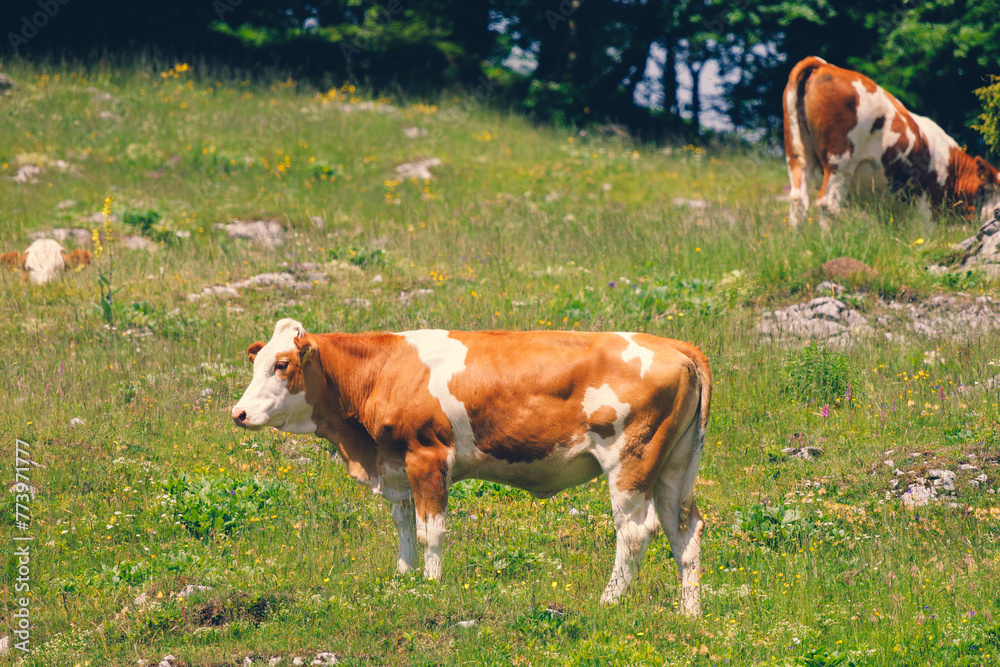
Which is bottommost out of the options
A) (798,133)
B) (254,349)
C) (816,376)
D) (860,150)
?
(816,376)

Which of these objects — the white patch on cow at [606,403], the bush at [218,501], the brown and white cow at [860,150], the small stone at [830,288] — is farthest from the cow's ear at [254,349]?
the brown and white cow at [860,150]

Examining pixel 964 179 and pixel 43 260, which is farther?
pixel 964 179

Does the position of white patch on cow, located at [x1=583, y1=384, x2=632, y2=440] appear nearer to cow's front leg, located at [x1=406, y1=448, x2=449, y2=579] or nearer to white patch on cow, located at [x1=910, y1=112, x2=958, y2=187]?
cow's front leg, located at [x1=406, y1=448, x2=449, y2=579]

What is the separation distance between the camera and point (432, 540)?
21.5 feet

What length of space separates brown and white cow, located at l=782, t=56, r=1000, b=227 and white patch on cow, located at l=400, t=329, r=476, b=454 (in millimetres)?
9455

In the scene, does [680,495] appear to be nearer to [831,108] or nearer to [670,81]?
[831,108]

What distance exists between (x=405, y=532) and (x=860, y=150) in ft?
36.7

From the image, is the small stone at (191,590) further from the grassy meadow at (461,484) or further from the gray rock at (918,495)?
the gray rock at (918,495)

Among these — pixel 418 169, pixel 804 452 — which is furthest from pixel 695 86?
pixel 804 452

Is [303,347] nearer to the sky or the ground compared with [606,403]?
nearer to the sky

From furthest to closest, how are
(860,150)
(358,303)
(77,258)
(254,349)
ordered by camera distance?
(860,150) → (77,258) → (358,303) → (254,349)

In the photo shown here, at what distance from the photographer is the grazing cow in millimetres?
13219

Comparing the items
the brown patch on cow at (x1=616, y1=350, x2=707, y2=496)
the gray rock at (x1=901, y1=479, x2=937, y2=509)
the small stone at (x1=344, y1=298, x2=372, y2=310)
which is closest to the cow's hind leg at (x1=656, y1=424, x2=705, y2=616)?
the brown patch on cow at (x1=616, y1=350, x2=707, y2=496)

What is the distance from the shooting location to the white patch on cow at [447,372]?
6.65 metres
